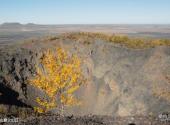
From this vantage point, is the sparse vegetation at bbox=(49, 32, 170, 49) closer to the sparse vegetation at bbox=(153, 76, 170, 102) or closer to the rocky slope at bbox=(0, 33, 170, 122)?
the rocky slope at bbox=(0, 33, 170, 122)

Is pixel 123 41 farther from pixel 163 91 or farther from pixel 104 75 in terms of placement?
pixel 163 91

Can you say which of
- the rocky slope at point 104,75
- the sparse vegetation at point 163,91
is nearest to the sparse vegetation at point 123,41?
the rocky slope at point 104,75

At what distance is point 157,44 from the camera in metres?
53.7

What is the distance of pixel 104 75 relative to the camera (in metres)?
49.3

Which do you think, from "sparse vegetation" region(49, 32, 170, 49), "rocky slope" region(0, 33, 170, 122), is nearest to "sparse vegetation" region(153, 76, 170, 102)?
"rocky slope" region(0, 33, 170, 122)

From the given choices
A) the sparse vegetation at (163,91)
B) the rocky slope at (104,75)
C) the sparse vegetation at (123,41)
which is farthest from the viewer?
the sparse vegetation at (123,41)

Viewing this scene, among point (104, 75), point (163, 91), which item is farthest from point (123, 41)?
point (163, 91)

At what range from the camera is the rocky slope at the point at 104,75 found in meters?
44.9

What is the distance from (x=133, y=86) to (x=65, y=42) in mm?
15559

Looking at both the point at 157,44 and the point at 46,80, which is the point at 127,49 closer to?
the point at 157,44

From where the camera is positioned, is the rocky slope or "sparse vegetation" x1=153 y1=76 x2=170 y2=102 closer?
"sparse vegetation" x1=153 y1=76 x2=170 y2=102

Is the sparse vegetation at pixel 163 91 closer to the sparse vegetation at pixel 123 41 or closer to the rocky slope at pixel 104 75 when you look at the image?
the rocky slope at pixel 104 75

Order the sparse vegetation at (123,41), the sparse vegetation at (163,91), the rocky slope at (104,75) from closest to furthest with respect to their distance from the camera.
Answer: the sparse vegetation at (163,91), the rocky slope at (104,75), the sparse vegetation at (123,41)

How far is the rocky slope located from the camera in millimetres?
44875
